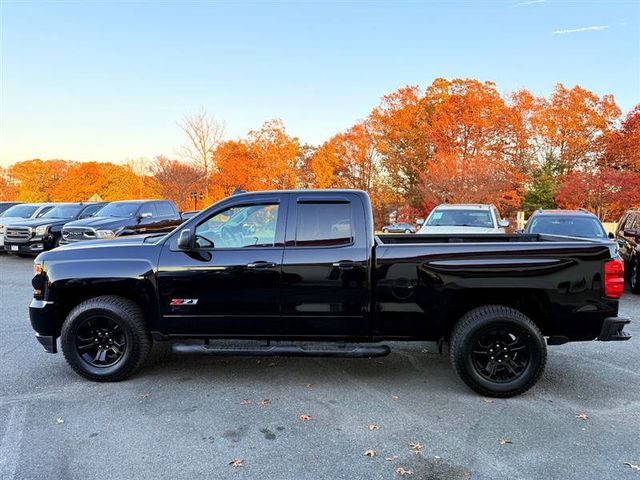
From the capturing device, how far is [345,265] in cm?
434

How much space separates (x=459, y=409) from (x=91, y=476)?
2899 millimetres

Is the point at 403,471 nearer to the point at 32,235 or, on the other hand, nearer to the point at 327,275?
the point at 327,275

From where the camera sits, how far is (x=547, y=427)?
12.1 ft

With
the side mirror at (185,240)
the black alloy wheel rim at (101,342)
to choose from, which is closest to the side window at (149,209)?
the black alloy wheel rim at (101,342)

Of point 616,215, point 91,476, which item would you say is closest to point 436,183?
point 616,215

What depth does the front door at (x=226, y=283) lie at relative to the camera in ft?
14.5

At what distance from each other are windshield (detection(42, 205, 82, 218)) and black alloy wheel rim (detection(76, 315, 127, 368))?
42.5ft

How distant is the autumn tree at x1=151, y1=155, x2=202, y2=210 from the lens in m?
34.6

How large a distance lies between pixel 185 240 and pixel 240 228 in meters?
0.57

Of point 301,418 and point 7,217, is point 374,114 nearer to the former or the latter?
point 7,217

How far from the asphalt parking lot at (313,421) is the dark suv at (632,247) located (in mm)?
4693

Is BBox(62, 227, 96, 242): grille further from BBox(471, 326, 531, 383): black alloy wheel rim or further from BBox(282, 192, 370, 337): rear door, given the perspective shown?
BBox(471, 326, 531, 383): black alloy wheel rim

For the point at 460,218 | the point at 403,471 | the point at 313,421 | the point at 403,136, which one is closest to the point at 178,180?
the point at 403,136

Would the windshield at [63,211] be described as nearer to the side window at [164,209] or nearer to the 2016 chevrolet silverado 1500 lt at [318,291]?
the side window at [164,209]
